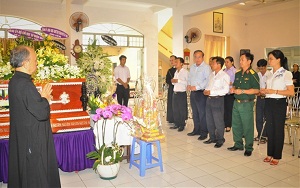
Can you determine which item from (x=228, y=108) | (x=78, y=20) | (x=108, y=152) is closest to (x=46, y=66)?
(x=108, y=152)

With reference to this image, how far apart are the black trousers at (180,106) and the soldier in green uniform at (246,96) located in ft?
5.39

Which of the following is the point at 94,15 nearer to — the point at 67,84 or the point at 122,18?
the point at 122,18

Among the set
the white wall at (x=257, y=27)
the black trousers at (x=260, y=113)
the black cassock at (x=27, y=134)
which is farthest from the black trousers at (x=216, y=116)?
the white wall at (x=257, y=27)

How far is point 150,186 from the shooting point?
9.71ft

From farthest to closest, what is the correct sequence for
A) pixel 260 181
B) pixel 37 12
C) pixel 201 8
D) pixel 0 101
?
pixel 37 12, pixel 201 8, pixel 260 181, pixel 0 101

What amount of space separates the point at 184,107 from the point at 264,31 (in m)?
6.53

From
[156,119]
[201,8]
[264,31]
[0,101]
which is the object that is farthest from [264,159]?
[264,31]

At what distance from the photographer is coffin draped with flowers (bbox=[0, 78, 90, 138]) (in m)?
2.97

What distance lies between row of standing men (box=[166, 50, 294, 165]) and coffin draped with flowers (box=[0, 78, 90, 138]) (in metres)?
2.19

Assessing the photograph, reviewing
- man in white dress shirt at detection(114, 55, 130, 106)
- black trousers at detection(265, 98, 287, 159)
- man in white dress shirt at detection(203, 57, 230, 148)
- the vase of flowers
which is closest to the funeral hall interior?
the vase of flowers

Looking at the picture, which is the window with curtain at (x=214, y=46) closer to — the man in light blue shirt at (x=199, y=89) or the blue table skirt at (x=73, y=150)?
the man in light blue shirt at (x=199, y=89)

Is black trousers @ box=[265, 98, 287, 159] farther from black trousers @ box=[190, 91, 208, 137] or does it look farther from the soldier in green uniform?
black trousers @ box=[190, 91, 208, 137]

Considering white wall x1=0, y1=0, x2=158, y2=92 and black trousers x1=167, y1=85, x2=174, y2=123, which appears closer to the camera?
black trousers x1=167, y1=85, x2=174, y2=123

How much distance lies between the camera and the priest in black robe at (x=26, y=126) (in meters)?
1.94
